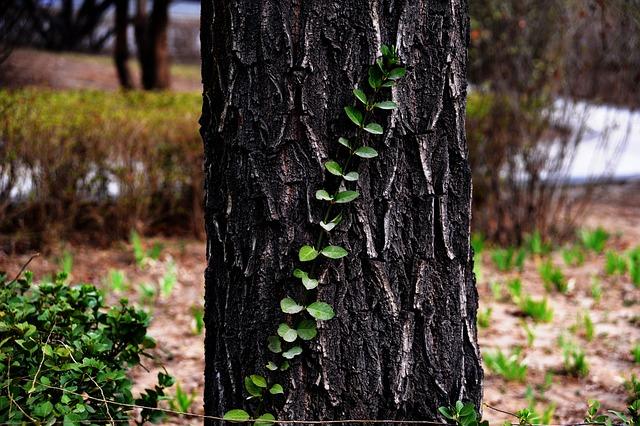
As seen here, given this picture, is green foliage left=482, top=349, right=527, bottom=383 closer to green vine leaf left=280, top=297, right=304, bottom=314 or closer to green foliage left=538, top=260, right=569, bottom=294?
green foliage left=538, top=260, right=569, bottom=294

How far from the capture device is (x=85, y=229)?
17.2ft

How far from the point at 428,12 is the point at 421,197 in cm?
43

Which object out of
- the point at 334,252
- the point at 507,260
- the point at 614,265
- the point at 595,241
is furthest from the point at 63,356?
the point at 595,241

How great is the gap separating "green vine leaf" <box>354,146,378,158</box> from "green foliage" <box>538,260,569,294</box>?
3070mm

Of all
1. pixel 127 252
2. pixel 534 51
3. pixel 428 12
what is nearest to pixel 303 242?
pixel 428 12

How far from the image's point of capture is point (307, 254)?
172cm

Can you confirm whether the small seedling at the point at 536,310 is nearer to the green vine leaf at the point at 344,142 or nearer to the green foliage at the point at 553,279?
the green foliage at the point at 553,279

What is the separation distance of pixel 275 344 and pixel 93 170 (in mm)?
3477

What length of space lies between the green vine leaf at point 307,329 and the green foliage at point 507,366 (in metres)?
1.65

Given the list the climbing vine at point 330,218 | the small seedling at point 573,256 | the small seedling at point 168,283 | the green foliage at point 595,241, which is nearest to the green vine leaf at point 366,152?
the climbing vine at point 330,218

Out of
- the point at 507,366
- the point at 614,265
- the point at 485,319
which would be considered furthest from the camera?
the point at 614,265

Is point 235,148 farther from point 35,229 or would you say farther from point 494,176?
A: point 494,176

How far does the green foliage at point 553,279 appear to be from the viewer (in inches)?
176

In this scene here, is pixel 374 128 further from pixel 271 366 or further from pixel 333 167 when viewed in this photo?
pixel 271 366
